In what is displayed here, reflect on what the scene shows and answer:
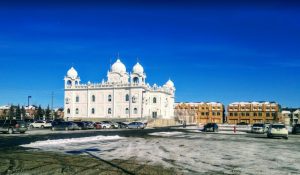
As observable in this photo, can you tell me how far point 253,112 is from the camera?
156 meters

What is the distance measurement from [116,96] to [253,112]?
7416 centimetres

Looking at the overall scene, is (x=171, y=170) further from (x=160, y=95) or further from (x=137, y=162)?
(x=160, y=95)

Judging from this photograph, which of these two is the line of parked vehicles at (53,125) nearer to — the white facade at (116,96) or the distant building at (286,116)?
the white facade at (116,96)

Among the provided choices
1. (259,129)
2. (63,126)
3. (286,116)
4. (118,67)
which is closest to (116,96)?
(118,67)

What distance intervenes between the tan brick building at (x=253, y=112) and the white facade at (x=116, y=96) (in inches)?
2130

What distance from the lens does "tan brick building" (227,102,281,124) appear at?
154m

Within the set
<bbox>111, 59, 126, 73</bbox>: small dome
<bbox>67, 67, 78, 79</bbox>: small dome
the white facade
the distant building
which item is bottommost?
the distant building

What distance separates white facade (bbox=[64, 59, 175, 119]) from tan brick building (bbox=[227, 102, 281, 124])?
54.1m

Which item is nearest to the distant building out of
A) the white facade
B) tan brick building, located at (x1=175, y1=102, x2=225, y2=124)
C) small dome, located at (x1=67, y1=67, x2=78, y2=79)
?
tan brick building, located at (x1=175, y1=102, x2=225, y2=124)

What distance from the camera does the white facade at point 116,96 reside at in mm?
102625

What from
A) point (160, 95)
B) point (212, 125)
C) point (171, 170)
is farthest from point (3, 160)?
point (160, 95)

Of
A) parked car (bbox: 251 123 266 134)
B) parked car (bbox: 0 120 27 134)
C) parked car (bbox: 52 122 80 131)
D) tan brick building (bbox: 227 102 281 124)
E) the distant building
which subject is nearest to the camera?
parked car (bbox: 0 120 27 134)

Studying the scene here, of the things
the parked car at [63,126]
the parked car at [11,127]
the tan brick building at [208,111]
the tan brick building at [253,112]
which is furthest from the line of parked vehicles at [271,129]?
the tan brick building at [208,111]

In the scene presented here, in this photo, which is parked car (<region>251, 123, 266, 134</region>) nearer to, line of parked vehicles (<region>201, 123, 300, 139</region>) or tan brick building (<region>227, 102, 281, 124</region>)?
line of parked vehicles (<region>201, 123, 300, 139</region>)
